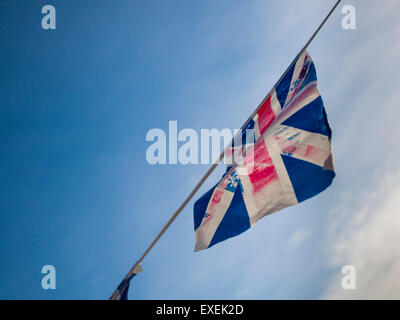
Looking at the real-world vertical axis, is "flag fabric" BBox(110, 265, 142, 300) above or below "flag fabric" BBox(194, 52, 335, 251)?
below

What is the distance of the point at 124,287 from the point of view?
563cm

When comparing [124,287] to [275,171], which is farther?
[275,171]

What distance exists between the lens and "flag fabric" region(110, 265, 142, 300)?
→ 5555mm

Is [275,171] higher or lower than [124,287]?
higher

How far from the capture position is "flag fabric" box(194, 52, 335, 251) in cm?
554

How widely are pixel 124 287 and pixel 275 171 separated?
368 cm

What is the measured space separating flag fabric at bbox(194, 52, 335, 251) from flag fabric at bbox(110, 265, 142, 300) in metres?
1.23

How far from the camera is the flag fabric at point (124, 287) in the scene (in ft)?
18.2

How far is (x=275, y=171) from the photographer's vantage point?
5867 mm

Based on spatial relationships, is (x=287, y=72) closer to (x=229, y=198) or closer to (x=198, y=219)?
(x=229, y=198)
